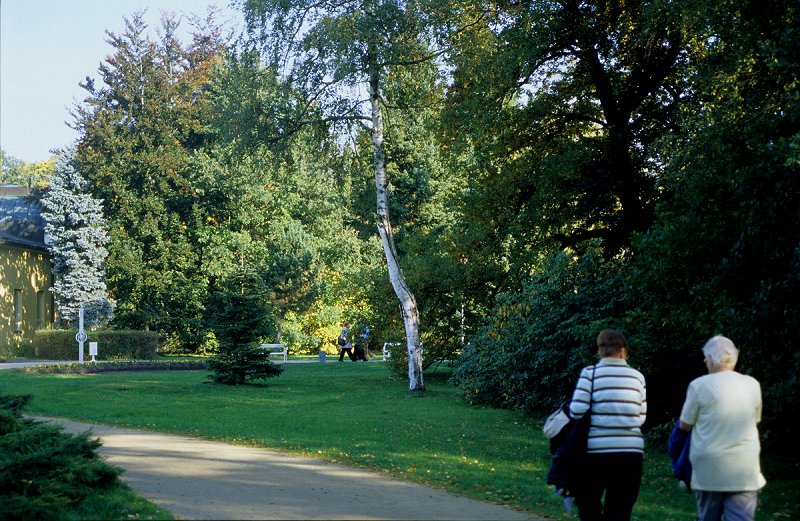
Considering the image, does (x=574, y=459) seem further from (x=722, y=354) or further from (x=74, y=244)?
(x=74, y=244)

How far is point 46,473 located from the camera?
963 cm

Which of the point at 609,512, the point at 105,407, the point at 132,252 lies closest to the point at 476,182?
the point at 105,407

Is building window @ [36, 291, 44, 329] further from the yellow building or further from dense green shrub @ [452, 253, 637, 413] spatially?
dense green shrub @ [452, 253, 637, 413]

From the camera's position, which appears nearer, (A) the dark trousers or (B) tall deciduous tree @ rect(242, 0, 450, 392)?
(A) the dark trousers

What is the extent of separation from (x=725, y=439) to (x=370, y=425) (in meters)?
11.4

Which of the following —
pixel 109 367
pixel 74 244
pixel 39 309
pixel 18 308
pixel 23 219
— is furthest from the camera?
pixel 23 219

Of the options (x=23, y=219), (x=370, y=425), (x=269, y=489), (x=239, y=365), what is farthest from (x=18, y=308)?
(x=269, y=489)

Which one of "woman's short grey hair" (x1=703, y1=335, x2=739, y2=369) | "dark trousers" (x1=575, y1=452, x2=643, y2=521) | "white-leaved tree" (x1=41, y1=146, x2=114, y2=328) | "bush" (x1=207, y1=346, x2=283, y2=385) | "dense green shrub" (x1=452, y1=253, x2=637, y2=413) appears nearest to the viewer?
"woman's short grey hair" (x1=703, y1=335, x2=739, y2=369)

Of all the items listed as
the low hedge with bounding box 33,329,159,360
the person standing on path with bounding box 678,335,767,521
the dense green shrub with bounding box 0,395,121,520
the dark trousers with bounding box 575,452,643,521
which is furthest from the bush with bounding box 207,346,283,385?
the person standing on path with bounding box 678,335,767,521

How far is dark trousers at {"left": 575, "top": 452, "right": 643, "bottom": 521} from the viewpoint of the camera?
7.22 meters

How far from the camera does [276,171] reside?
1107 inches

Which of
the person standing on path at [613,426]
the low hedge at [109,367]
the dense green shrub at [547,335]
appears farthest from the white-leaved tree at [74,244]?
the person standing on path at [613,426]

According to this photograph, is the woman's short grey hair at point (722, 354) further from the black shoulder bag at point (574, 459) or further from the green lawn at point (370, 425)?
the green lawn at point (370, 425)

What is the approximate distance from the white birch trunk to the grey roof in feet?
95.0
